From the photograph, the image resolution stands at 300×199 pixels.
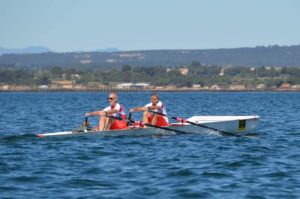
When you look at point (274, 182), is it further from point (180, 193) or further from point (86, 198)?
point (86, 198)

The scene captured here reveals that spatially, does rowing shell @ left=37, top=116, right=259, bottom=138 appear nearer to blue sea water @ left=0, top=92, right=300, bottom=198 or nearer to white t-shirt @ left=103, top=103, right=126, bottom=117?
blue sea water @ left=0, top=92, right=300, bottom=198

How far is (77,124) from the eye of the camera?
44656 mm

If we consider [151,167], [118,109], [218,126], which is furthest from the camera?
[218,126]

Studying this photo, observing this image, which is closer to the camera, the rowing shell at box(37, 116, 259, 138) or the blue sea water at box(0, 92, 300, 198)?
the blue sea water at box(0, 92, 300, 198)

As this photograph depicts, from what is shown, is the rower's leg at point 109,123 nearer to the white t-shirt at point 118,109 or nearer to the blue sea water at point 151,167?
the white t-shirt at point 118,109

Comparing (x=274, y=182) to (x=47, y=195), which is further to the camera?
(x=274, y=182)

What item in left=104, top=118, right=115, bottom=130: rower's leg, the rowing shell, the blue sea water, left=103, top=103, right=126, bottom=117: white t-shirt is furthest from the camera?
the rowing shell

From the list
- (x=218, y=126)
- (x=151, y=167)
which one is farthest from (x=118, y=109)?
(x=151, y=167)

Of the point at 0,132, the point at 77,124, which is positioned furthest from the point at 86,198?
the point at 77,124

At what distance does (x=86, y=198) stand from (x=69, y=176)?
260cm

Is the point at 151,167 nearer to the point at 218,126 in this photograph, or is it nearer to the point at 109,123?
the point at 109,123

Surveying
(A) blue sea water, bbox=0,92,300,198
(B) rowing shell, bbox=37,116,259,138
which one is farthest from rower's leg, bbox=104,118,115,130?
(B) rowing shell, bbox=37,116,259,138

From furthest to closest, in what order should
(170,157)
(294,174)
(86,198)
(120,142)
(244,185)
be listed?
(120,142), (170,157), (294,174), (244,185), (86,198)

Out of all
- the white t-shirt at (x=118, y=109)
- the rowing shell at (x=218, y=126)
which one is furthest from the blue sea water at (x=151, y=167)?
the white t-shirt at (x=118, y=109)
